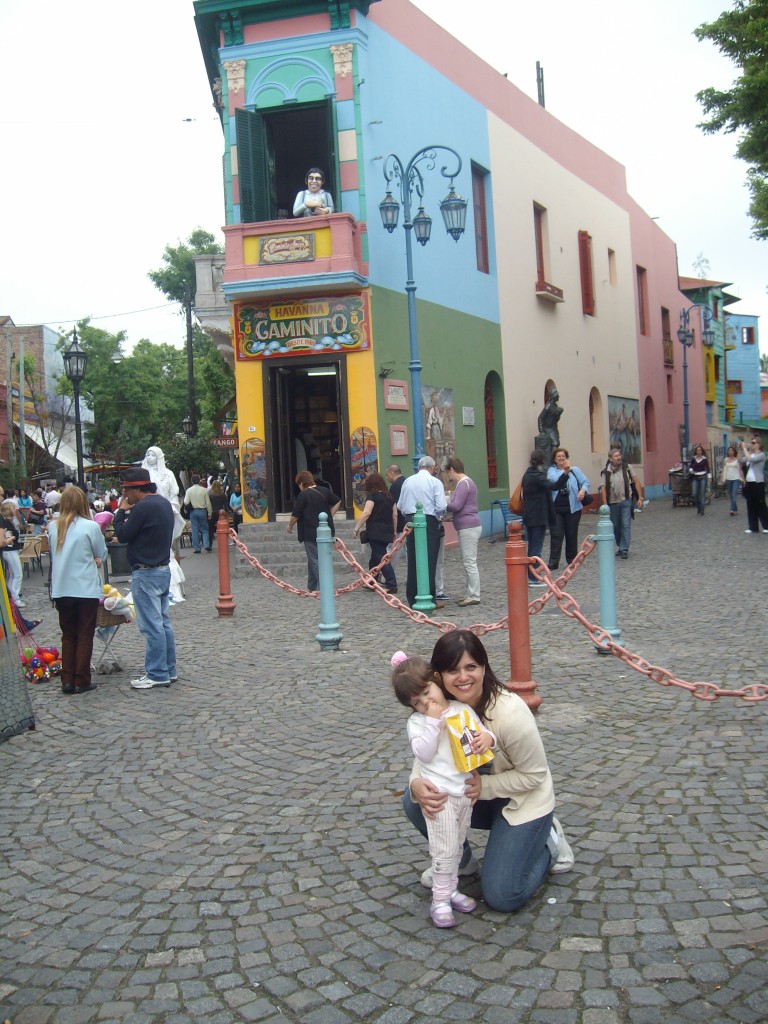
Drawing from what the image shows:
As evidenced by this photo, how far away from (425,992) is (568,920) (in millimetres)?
682

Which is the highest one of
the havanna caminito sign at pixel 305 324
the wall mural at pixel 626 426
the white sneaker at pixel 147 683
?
the havanna caminito sign at pixel 305 324

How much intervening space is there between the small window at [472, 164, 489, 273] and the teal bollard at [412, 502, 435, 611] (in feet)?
40.1

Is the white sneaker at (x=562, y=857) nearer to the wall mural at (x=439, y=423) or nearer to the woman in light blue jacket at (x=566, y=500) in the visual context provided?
the woman in light blue jacket at (x=566, y=500)

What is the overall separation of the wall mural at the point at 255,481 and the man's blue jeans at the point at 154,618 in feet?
30.5

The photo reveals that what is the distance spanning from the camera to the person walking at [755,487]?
17.1m

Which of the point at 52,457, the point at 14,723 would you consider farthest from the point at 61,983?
the point at 52,457

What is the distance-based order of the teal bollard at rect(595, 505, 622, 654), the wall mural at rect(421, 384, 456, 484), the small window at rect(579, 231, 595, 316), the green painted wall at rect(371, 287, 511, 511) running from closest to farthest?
1. the teal bollard at rect(595, 505, 622, 654)
2. the green painted wall at rect(371, 287, 511, 511)
3. the wall mural at rect(421, 384, 456, 484)
4. the small window at rect(579, 231, 595, 316)

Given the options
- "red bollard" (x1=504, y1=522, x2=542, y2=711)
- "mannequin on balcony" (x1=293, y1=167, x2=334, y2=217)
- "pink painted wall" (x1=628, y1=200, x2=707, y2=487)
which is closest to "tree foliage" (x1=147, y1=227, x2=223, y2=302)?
"pink painted wall" (x1=628, y1=200, x2=707, y2=487)

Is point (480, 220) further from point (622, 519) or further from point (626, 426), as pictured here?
point (626, 426)

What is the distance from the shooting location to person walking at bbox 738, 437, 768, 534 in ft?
56.0

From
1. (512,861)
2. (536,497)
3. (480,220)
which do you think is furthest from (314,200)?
(512,861)

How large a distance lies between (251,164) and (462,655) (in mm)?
15050

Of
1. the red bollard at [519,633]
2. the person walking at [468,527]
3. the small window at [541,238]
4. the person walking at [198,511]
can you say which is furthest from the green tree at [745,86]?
the red bollard at [519,633]

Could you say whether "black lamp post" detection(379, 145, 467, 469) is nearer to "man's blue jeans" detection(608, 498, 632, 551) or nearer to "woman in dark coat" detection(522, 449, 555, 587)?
"woman in dark coat" detection(522, 449, 555, 587)
